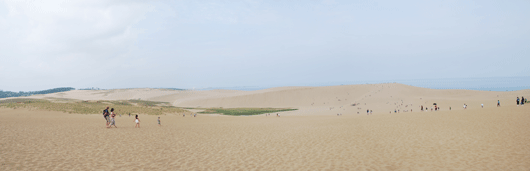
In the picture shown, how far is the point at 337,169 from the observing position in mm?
9406

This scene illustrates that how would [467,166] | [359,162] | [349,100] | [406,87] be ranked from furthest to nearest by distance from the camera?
[406,87], [349,100], [359,162], [467,166]

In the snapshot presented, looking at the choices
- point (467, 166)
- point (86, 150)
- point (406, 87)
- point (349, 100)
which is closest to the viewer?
point (467, 166)

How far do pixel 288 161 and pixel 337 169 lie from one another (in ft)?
6.75

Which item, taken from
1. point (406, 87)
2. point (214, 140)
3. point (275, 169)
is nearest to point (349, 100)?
point (406, 87)

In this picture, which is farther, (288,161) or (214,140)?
(214,140)

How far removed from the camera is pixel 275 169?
9.56m

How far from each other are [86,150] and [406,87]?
276 ft

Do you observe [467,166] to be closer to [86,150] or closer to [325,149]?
[325,149]

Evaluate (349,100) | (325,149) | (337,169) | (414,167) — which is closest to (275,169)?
(337,169)

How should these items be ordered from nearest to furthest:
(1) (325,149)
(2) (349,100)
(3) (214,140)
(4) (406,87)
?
1. (1) (325,149)
2. (3) (214,140)
3. (2) (349,100)
4. (4) (406,87)

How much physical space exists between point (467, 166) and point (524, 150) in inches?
158

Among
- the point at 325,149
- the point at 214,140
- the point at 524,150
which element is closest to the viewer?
the point at 524,150

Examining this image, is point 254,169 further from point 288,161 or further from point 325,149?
point 325,149

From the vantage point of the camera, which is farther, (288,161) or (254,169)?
(288,161)
